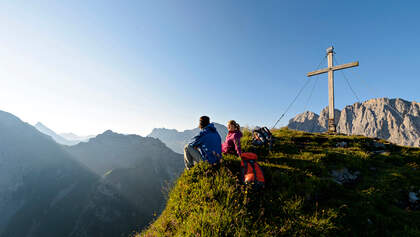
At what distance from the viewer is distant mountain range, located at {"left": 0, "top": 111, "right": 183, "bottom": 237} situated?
120 meters

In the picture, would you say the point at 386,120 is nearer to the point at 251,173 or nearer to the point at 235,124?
A: the point at 235,124

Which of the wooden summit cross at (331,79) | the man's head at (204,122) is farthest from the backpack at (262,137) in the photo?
the wooden summit cross at (331,79)

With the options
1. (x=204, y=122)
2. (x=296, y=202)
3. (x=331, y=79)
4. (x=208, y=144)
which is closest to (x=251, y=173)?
(x=296, y=202)

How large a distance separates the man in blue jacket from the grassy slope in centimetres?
38

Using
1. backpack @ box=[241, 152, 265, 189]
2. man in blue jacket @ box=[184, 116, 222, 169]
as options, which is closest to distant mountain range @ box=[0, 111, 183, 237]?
man in blue jacket @ box=[184, 116, 222, 169]

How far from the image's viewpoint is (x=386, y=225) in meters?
3.58

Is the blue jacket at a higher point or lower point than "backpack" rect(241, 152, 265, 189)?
higher

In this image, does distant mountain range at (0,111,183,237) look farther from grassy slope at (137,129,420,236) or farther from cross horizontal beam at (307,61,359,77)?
cross horizontal beam at (307,61,359,77)

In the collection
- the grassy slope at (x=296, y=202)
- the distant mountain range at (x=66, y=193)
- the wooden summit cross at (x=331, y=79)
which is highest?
the wooden summit cross at (x=331, y=79)

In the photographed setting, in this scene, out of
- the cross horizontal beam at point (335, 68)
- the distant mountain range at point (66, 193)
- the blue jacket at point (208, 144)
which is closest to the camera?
the blue jacket at point (208, 144)

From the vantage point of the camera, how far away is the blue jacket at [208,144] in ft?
17.1

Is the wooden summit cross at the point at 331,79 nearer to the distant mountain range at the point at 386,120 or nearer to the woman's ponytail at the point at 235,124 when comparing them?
the woman's ponytail at the point at 235,124

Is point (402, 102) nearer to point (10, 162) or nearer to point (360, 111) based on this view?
point (360, 111)

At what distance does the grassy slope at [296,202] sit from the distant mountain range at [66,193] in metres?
137
